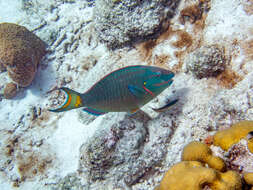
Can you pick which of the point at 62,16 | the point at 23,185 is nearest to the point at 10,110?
→ the point at 23,185

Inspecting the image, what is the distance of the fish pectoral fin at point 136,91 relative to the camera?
237cm

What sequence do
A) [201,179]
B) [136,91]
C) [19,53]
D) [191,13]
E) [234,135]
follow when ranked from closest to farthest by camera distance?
1. [201,179]
2. [234,135]
3. [136,91]
4. [191,13]
5. [19,53]

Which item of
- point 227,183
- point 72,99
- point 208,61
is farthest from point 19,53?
point 227,183

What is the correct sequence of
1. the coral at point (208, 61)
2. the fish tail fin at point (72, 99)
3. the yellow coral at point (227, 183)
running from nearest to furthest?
the yellow coral at point (227, 183)
the fish tail fin at point (72, 99)
the coral at point (208, 61)

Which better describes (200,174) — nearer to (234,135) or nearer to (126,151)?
(234,135)

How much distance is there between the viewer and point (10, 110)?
18.4 ft

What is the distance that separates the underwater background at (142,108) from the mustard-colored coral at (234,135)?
1 cm

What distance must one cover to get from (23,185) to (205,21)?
213 inches

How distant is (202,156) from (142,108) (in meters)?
1.51

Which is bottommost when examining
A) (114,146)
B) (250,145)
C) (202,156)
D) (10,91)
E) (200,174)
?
(10,91)

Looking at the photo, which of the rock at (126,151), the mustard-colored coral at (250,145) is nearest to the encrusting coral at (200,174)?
the mustard-colored coral at (250,145)

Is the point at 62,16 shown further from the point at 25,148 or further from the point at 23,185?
the point at 23,185

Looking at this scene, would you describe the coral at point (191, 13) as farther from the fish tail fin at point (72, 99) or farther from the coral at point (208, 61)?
the fish tail fin at point (72, 99)

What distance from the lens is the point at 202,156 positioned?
215cm
